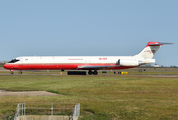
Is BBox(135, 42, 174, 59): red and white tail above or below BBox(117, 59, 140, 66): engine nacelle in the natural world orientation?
above

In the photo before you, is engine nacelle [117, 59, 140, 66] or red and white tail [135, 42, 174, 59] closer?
engine nacelle [117, 59, 140, 66]

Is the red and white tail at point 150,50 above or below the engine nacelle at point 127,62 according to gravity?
above

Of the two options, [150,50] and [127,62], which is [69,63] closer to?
[127,62]

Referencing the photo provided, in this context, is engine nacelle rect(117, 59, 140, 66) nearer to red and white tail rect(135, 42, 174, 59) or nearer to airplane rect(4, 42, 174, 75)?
airplane rect(4, 42, 174, 75)

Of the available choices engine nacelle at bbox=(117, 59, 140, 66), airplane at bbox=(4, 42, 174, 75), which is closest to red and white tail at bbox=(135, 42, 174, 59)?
airplane at bbox=(4, 42, 174, 75)

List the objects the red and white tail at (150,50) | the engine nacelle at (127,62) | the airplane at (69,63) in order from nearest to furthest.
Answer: the airplane at (69,63) < the engine nacelle at (127,62) < the red and white tail at (150,50)

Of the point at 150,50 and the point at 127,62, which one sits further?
the point at 150,50

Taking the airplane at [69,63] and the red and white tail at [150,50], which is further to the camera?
the red and white tail at [150,50]

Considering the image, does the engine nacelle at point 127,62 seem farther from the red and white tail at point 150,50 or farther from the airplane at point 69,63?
the red and white tail at point 150,50

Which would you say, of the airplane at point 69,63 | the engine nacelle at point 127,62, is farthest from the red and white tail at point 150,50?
the engine nacelle at point 127,62

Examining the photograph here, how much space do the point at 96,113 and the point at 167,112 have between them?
5.85m

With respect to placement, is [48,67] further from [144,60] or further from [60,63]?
[144,60]

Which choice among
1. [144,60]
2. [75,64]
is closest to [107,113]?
[75,64]

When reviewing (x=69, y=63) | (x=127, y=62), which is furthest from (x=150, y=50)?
(x=69, y=63)
